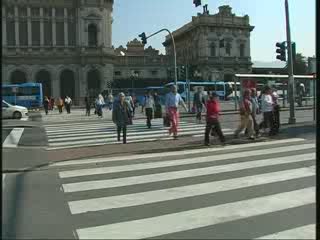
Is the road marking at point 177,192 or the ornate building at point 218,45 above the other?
the ornate building at point 218,45

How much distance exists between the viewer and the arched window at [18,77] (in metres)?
90.6

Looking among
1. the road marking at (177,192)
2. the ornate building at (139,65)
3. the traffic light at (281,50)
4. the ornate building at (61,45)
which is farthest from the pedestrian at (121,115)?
the ornate building at (139,65)

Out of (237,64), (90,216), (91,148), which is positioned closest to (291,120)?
(91,148)

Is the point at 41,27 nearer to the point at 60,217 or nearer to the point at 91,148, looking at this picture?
the point at 91,148

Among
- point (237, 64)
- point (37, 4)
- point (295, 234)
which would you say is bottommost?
point (295, 234)

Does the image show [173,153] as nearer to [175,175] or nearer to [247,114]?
[175,175]

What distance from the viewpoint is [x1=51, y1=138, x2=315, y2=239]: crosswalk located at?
6.38 m

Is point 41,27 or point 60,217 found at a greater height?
point 41,27

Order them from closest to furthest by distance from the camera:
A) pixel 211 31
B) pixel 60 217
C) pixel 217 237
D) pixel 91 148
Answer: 1. pixel 217 237
2. pixel 60 217
3. pixel 91 148
4. pixel 211 31

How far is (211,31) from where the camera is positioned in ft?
356

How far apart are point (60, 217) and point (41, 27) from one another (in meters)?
90.1

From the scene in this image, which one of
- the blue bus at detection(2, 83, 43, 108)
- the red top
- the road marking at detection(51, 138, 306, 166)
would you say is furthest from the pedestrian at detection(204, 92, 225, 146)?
the blue bus at detection(2, 83, 43, 108)

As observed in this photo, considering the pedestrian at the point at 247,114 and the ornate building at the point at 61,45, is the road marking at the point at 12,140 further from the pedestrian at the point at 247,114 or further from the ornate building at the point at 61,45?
the ornate building at the point at 61,45

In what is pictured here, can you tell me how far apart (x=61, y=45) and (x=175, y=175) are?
86.4m
